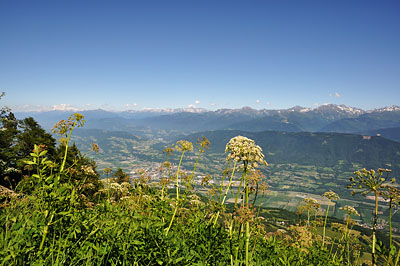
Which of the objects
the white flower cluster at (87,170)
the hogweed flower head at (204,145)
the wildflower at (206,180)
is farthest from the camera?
the wildflower at (206,180)

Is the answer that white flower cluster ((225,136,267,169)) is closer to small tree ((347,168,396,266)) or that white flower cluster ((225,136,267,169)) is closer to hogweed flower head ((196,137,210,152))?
hogweed flower head ((196,137,210,152))

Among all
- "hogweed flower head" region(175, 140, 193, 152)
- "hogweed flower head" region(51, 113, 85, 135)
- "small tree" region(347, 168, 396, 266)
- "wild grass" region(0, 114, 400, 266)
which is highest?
"hogweed flower head" region(51, 113, 85, 135)

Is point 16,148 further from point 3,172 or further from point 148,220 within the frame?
point 148,220

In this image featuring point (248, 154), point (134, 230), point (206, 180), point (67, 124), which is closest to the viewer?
point (134, 230)

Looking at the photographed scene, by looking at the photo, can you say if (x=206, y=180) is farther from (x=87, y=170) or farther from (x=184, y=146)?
(x=87, y=170)

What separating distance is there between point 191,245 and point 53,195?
96.6 inches

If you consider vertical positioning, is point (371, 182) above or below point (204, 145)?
below

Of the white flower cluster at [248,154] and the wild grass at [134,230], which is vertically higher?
the white flower cluster at [248,154]

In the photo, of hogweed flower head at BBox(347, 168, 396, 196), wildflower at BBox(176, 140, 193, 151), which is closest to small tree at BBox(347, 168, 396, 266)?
hogweed flower head at BBox(347, 168, 396, 196)

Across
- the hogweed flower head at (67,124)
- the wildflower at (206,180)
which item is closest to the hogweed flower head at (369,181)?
the wildflower at (206,180)

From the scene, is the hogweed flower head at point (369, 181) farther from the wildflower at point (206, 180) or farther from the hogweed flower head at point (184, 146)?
the hogweed flower head at point (184, 146)

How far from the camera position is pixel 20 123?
3422 cm

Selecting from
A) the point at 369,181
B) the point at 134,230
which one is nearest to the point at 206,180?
the point at 134,230

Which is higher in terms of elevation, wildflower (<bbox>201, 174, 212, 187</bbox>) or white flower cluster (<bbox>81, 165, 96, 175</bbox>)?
white flower cluster (<bbox>81, 165, 96, 175</bbox>)
